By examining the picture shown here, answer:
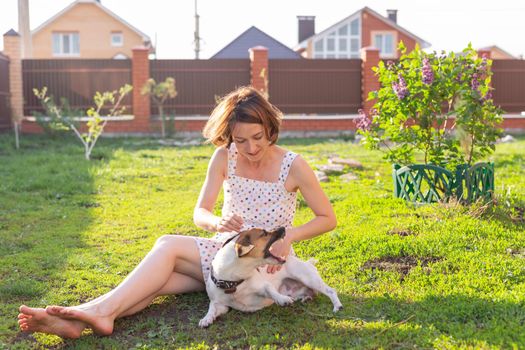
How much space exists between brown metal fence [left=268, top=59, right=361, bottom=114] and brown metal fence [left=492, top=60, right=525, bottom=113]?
421 cm

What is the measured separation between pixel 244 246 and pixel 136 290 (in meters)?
0.73

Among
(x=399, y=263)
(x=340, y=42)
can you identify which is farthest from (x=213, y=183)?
(x=340, y=42)

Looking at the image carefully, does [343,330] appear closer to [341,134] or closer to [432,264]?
[432,264]

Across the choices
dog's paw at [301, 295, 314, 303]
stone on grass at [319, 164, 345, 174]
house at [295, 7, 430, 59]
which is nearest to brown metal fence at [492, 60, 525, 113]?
stone on grass at [319, 164, 345, 174]

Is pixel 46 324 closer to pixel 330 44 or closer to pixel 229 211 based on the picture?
pixel 229 211

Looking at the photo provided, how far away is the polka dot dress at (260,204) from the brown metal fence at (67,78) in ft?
48.7

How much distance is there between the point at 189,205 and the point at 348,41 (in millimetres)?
36458

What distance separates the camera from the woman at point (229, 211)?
3.27 meters

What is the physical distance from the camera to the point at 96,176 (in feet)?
30.1

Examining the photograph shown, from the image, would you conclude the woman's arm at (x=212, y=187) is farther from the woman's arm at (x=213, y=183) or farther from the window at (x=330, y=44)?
the window at (x=330, y=44)

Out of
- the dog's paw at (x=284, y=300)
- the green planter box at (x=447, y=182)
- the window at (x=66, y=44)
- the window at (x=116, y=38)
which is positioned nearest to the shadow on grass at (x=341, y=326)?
the dog's paw at (x=284, y=300)

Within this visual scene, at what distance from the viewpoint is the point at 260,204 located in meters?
3.79

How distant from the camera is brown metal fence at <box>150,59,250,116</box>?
18.0 m

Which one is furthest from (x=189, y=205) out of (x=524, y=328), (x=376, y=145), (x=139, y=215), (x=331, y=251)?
(x=524, y=328)
